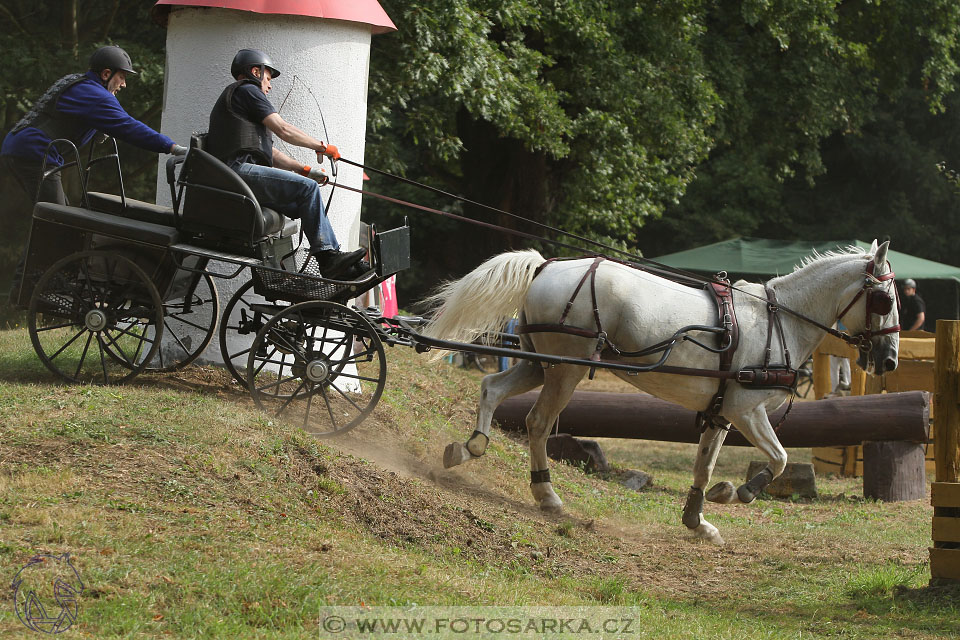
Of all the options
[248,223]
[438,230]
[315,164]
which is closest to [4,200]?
[438,230]

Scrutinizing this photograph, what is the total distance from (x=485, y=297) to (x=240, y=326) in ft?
6.09

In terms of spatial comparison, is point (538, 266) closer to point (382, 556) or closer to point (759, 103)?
point (382, 556)

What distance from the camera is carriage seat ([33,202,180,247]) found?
7324 millimetres

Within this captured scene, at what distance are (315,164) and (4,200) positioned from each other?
13668 mm

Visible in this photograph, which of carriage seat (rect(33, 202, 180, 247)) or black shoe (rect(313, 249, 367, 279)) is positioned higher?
carriage seat (rect(33, 202, 180, 247))

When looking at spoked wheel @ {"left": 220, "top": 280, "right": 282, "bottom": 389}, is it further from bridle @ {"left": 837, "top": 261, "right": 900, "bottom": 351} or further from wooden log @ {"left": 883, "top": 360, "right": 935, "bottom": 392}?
wooden log @ {"left": 883, "top": 360, "right": 935, "bottom": 392}

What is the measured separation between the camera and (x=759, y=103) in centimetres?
→ 2083

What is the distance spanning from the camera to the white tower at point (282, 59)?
8.68m

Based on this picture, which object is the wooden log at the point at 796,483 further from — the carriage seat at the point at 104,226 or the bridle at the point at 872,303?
the carriage seat at the point at 104,226

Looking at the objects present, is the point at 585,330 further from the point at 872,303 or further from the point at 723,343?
the point at 872,303

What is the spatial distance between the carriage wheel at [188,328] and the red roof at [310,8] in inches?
85.4

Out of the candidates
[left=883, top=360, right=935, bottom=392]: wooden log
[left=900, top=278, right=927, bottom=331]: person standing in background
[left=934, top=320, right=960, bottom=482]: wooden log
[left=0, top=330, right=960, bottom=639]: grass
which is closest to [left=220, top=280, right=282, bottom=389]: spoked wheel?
[left=0, top=330, right=960, bottom=639]: grass

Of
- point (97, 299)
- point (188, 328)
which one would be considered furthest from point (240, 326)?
point (97, 299)

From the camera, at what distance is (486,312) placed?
7.70 m
